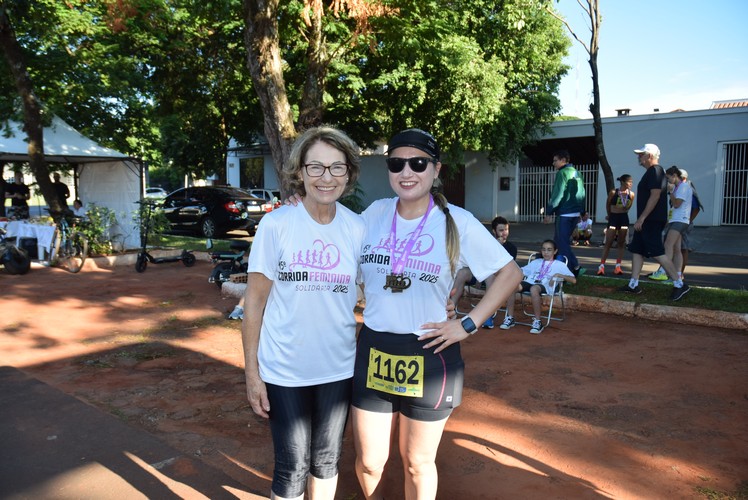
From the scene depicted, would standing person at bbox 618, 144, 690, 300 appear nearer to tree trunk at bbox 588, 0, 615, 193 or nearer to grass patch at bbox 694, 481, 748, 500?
grass patch at bbox 694, 481, 748, 500

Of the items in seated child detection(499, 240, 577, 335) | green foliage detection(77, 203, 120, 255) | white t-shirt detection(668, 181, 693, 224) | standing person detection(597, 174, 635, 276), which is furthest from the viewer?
green foliage detection(77, 203, 120, 255)

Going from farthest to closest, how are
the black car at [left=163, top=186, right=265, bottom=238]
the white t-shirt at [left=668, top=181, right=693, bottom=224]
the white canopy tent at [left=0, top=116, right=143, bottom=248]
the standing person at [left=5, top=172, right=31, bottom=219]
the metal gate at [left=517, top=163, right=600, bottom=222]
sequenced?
the metal gate at [left=517, top=163, right=600, bottom=222] → the black car at [left=163, top=186, right=265, bottom=238] → the standing person at [left=5, top=172, right=31, bottom=219] → the white canopy tent at [left=0, top=116, right=143, bottom=248] → the white t-shirt at [left=668, top=181, right=693, bottom=224]

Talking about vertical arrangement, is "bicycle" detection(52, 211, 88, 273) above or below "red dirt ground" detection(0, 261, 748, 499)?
above

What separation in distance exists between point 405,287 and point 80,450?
8.75 ft

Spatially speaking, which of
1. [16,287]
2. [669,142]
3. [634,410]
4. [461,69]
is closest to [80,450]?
[634,410]

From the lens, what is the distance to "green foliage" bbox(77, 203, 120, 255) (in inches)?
519

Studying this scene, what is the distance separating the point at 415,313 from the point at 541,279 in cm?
503

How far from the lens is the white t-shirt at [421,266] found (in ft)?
8.02

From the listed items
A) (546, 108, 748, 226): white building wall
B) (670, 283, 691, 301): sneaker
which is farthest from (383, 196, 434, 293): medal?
(546, 108, 748, 226): white building wall

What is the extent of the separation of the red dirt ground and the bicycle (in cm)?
413

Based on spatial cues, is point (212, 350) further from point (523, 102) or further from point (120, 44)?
point (523, 102)

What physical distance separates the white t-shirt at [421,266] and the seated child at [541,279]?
4.61m

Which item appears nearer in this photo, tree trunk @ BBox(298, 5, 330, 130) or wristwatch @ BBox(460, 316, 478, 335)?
wristwatch @ BBox(460, 316, 478, 335)

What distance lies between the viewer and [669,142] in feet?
67.4
